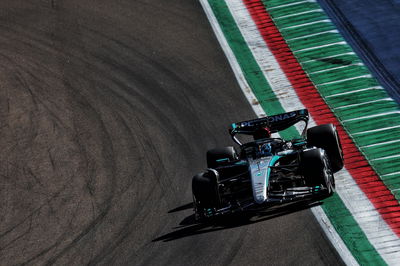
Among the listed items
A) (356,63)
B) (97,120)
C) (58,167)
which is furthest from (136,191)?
(356,63)

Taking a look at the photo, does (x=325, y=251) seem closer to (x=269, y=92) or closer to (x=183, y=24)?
(x=269, y=92)

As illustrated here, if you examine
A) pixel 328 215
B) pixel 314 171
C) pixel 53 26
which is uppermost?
pixel 53 26

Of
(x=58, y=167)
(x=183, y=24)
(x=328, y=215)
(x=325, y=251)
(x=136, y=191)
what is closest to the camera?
(x=325, y=251)

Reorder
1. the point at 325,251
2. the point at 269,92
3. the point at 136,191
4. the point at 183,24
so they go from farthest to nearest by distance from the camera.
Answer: the point at 183,24, the point at 269,92, the point at 136,191, the point at 325,251

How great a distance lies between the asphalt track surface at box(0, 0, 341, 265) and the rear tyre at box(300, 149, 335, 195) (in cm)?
72

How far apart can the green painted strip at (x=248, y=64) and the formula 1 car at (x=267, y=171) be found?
6.47 ft

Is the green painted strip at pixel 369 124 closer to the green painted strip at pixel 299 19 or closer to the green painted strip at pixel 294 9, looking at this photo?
the green painted strip at pixel 299 19

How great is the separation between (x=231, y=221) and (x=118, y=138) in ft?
15.2

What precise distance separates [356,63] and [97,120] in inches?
241

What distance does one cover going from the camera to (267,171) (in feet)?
46.1

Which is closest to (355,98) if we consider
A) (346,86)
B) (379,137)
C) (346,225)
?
(346,86)

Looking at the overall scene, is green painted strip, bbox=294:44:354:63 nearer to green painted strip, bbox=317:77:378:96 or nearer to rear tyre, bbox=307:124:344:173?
green painted strip, bbox=317:77:378:96

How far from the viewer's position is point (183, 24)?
22.8 metres

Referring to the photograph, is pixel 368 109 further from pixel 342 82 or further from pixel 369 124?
pixel 342 82
